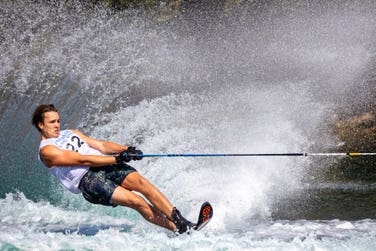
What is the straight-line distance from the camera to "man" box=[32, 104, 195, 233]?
5.17 meters

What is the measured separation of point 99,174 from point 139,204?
508 mm

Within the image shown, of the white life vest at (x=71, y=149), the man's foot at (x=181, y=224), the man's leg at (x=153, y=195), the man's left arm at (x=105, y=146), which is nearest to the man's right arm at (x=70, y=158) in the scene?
the white life vest at (x=71, y=149)

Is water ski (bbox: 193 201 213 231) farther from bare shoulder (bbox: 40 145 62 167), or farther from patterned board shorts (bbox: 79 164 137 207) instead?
bare shoulder (bbox: 40 145 62 167)

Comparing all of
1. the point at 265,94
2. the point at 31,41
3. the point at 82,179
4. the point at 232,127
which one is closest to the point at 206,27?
the point at 31,41

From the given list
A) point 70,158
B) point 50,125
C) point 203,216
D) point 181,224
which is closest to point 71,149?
point 70,158

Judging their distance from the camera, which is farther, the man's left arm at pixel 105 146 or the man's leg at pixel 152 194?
the man's left arm at pixel 105 146

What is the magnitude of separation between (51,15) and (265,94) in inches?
514

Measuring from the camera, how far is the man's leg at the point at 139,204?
17.1 ft

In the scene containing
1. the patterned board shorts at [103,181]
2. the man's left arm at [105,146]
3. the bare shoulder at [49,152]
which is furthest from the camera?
the man's left arm at [105,146]

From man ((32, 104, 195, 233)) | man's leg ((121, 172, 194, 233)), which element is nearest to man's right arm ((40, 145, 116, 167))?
man ((32, 104, 195, 233))

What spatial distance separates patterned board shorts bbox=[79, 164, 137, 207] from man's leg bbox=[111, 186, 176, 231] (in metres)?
0.07

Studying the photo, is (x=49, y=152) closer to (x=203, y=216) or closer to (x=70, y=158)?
(x=70, y=158)

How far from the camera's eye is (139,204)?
17.3 ft

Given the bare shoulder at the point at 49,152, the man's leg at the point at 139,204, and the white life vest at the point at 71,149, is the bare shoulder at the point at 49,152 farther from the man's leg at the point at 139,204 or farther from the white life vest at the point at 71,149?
the man's leg at the point at 139,204
